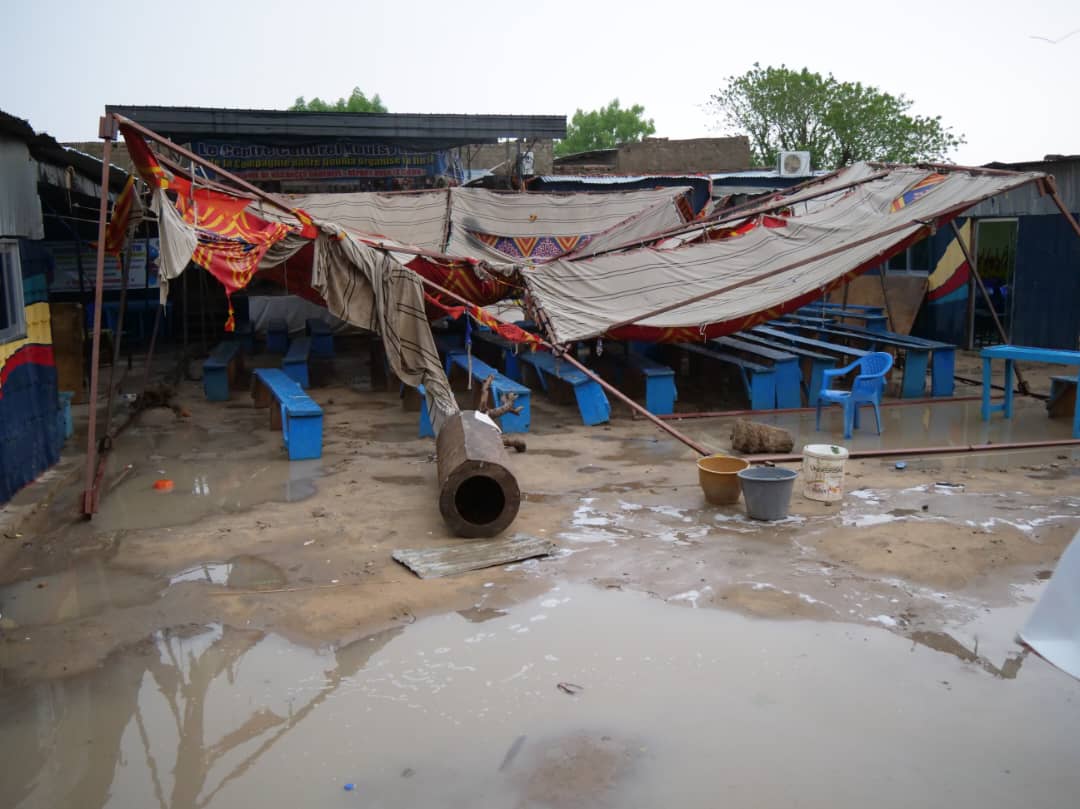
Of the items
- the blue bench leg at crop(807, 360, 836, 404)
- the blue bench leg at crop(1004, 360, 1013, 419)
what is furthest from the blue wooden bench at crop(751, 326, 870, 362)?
the blue bench leg at crop(1004, 360, 1013, 419)

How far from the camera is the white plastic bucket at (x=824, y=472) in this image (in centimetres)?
695

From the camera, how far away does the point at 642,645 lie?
15.7ft

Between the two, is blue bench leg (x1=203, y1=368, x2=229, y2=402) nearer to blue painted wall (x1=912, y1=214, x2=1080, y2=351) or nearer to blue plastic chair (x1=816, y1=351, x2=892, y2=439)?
blue plastic chair (x1=816, y1=351, x2=892, y2=439)

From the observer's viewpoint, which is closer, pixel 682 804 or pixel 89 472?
pixel 682 804

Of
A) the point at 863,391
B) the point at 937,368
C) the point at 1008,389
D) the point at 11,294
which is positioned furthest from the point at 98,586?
the point at 937,368

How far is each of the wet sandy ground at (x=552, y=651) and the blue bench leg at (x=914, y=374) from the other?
3.48 meters

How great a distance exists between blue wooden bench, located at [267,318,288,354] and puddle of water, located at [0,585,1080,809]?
12030 millimetres

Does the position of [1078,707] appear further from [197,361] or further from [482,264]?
[197,361]

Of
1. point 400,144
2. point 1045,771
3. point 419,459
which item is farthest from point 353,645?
point 400,144

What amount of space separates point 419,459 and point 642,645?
441 centimetres

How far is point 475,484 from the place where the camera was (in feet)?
23.2

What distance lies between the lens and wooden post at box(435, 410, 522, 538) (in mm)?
6473

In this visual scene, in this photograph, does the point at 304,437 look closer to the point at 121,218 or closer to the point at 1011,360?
the point at 121,218

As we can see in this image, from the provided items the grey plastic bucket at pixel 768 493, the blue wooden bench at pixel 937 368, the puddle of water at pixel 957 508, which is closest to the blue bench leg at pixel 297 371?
the grey plastic bucket at pixel 768 493
